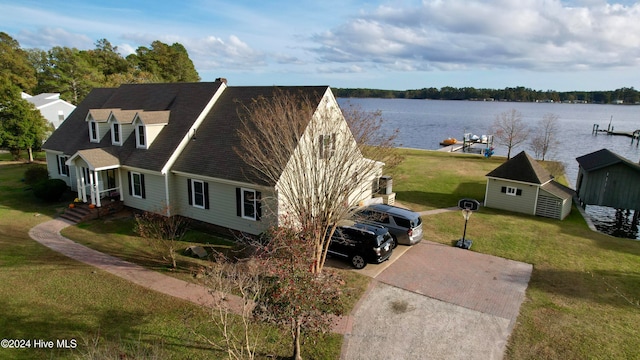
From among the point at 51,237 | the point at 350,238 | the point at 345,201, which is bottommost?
the point at 51,237

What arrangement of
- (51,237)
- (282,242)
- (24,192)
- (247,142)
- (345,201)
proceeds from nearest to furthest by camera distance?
(282,242) → (345,201) → (247,142) → (51,237) → (24,192)

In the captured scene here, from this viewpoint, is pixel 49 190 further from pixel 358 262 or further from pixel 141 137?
pixel 358 262

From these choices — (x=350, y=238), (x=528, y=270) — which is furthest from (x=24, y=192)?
(x=528, y=270)

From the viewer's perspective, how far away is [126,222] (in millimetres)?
21703

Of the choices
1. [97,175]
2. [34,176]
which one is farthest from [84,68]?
[97,175]

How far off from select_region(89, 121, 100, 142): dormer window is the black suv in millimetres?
19562

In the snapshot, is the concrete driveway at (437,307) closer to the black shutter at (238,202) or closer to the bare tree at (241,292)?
the bare tree at (241,292)

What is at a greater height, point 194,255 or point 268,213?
point 268,213

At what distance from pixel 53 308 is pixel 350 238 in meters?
11.3

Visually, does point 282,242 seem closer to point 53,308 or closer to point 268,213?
point 268,213

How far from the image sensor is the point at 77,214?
2238cm

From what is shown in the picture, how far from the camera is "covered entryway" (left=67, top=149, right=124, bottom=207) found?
22.0m

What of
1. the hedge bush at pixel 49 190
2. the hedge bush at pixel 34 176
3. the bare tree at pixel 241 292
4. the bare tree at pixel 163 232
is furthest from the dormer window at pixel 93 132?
the bare tree at pixel 241 292

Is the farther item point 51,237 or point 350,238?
point 51,237
